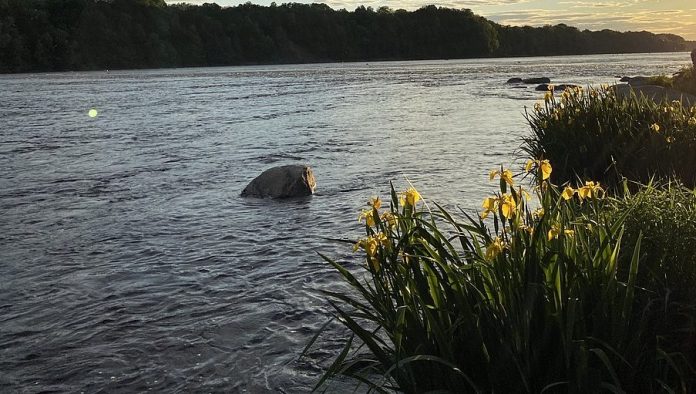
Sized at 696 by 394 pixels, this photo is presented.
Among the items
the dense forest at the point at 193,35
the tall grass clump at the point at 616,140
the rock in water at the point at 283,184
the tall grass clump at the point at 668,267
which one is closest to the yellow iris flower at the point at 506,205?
the tall grass clump at the point at 668,267

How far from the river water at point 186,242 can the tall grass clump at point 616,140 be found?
186 centimetres

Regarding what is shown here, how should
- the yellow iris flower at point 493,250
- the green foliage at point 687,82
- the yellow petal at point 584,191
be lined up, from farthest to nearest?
1. the green foliage at point 687,82
2. the yellow petal at point 584,191
3. the yellow iris flower at point 493,250

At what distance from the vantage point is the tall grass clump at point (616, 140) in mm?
10117

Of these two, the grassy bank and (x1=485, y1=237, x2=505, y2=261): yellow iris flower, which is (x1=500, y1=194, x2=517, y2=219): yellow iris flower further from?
(x1=485, y1=237, x2=505, y2=261): yellow iris flower

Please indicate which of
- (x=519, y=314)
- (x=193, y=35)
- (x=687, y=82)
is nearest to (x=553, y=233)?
(x=519, y=314)

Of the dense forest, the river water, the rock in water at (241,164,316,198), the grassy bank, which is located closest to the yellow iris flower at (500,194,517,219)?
the grassy bank

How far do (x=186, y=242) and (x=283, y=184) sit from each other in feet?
12.4

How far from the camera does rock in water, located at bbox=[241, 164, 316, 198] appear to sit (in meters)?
14.0

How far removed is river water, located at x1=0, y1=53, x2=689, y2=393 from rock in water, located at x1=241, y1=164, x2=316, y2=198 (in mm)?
353

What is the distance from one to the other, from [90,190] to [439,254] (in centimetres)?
1242

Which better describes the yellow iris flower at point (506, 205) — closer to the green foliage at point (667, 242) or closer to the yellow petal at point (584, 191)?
the yellow petal at point (584, 191)

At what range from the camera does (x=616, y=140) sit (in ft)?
35.4

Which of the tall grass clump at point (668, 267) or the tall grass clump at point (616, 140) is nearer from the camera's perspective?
the tall grass clump at point (668, 267)

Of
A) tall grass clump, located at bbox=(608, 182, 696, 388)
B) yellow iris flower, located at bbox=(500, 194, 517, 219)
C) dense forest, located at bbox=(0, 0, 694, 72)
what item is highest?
dense forest, located at bbox=(0, 0, 694, 72)
